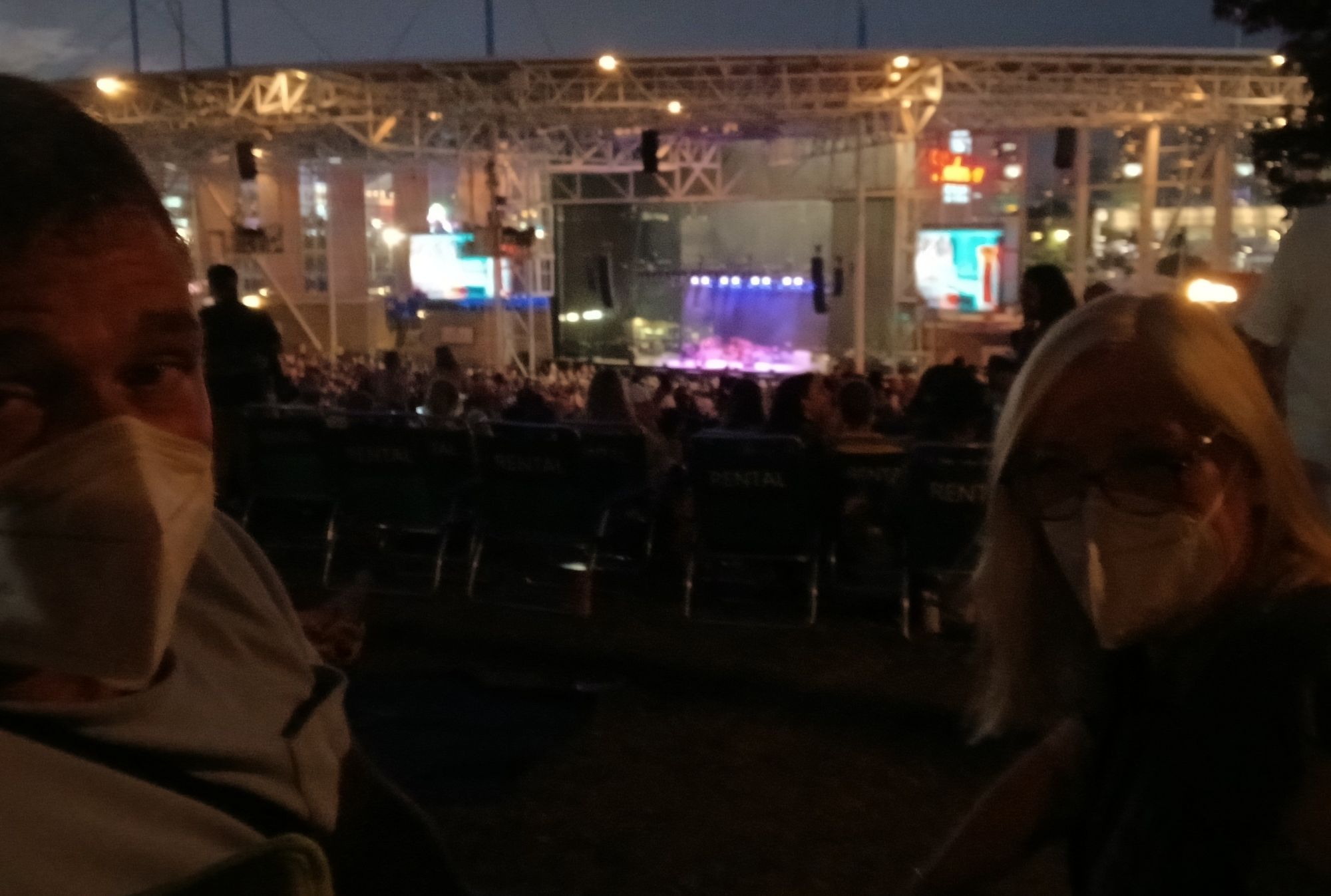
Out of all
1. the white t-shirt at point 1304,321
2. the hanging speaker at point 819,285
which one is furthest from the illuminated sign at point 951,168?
the white t-shirt at point 1304,321

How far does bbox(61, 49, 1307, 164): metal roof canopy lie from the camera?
16422 millimetres

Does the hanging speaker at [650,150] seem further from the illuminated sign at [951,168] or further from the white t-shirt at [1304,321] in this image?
the white t-shirt at [1304,321]

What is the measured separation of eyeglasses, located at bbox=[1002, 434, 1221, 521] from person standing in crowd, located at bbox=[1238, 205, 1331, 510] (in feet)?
5.95

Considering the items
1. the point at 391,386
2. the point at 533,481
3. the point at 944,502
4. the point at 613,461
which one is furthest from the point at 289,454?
the point at 391,386

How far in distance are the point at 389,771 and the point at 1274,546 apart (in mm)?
3155

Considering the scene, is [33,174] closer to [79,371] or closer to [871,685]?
[79,371]

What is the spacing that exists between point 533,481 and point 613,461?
42 centimetres

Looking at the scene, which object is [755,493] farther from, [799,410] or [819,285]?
[819,285]

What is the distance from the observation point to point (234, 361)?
662 cm

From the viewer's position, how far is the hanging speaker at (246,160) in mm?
18141

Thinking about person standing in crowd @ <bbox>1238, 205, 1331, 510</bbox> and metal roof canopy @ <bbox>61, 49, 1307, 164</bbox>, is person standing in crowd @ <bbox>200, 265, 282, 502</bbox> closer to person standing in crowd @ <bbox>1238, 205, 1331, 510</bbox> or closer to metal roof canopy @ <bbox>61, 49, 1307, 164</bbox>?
person standing in crowd @ <bbox>1238, 205, 1331, 510</bbox>

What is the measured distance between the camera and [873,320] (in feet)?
75.7

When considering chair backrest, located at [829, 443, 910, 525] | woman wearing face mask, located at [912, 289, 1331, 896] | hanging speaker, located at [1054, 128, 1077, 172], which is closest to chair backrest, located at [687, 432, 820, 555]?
chair backrest, located at [829, 443, 910, 525]

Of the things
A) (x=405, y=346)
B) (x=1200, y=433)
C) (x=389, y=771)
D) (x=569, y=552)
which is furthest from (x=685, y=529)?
(x=405, y=346)
